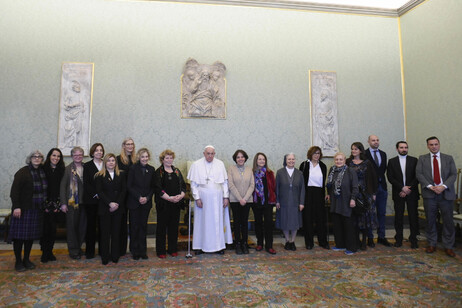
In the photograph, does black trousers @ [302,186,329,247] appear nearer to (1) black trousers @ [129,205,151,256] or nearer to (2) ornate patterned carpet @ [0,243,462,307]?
(2) ornate patterned carpet @ [0,243,462,307]

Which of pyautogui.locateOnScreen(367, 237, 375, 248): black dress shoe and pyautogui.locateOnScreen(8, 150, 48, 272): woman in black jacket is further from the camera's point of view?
pyautogui.locateOnScreen(367, 237, 375, 248): black dress shoe

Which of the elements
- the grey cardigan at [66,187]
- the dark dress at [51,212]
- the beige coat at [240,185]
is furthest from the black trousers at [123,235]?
the beige coat at [240,185]

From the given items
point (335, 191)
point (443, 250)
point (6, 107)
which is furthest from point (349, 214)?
point (6, 107)

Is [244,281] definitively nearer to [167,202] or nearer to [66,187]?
[167,202]

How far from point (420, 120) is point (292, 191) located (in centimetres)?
387

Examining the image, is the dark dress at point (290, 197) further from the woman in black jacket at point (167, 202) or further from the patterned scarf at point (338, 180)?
the woman in black jacket at point (167, 202)

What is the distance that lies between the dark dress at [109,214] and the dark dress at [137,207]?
0.45 ft

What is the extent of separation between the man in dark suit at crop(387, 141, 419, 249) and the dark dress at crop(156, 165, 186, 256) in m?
3.32

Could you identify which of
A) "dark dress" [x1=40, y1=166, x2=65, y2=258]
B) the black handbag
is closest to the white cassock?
→ "dark dress" [x1=40, y1=166, x2=65, y2=258]

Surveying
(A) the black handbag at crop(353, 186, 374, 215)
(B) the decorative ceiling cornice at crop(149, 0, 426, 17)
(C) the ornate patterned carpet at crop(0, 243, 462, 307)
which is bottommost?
(C) the ornate patterned carpet at crop(0, 243, 462, 307)

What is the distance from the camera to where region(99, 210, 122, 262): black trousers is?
3.71 metres

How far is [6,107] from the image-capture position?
5.61 m

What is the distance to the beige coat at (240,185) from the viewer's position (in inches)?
166

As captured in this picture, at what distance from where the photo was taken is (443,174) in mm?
4254
